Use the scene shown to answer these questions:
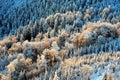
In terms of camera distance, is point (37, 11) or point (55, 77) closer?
point (55, 77)

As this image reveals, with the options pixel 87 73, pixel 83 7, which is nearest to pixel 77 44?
pixel 87 73

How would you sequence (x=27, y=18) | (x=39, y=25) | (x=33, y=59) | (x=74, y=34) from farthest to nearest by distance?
(x=27, y=18) → (x=39, y=25) → (x=74, y=34) → (x=33, y=59)

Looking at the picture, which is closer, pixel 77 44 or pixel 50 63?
pixel 50 63

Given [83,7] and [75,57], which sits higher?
[83,7]

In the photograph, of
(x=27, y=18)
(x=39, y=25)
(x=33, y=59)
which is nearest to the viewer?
(x=33, y=59)

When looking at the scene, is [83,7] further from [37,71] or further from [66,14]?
[37,71]

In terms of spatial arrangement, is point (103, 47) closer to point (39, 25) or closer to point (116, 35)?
point (116, 35)

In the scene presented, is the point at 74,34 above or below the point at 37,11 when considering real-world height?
below

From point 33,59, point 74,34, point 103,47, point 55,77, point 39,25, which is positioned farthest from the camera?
point 39,25

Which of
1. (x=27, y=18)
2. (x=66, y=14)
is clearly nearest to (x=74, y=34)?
(x=66, y=14)

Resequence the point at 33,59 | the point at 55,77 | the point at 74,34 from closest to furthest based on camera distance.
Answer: the point at 55,77 < the point at 33,59 < the point at 74,34
